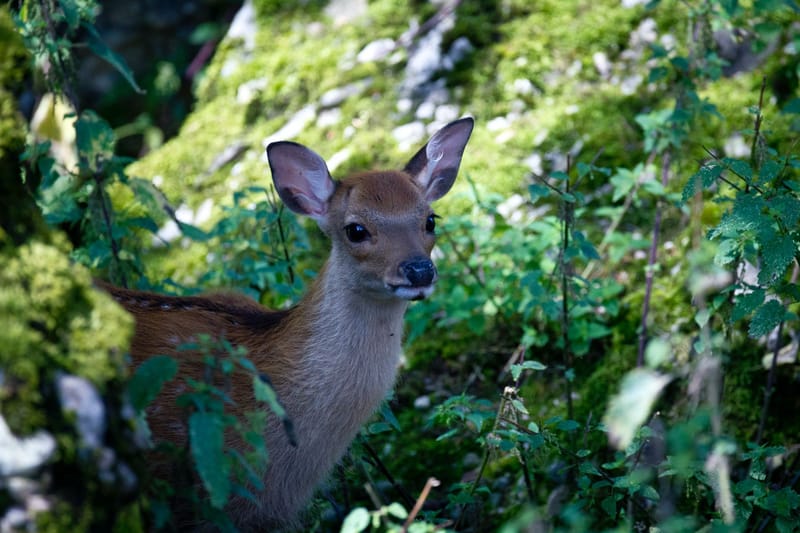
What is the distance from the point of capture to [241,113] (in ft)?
23.9

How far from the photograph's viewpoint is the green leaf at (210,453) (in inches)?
83.5

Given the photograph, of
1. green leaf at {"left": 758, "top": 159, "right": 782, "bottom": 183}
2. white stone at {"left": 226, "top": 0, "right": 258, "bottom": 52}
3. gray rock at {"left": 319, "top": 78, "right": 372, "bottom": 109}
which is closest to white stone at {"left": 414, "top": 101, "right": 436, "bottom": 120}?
gray rock at {"left": 319, "top": 78, "right": 372, "bottom": 109}

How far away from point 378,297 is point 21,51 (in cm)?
177

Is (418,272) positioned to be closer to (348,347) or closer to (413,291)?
(413,291)

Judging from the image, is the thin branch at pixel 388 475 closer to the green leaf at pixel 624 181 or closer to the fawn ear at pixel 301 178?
the fawn ear at pixel 301 178

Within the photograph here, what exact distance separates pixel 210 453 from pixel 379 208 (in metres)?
1.99

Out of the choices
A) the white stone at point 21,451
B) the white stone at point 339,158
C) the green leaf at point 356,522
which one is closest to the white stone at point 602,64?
the white stone at point 339,158

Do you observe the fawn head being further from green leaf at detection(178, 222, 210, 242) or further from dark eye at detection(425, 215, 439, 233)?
green leaf at detection(178, 222, 210, 242)

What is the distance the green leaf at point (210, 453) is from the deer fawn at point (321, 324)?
1293 mm

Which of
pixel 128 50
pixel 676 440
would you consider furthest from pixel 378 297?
pixel 128 50

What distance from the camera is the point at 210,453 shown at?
2135mm

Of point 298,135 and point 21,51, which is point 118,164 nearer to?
point 21,51

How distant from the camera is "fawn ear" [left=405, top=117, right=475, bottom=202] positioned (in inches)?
172

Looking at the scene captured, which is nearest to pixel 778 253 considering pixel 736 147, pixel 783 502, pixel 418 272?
pixel 783 502
